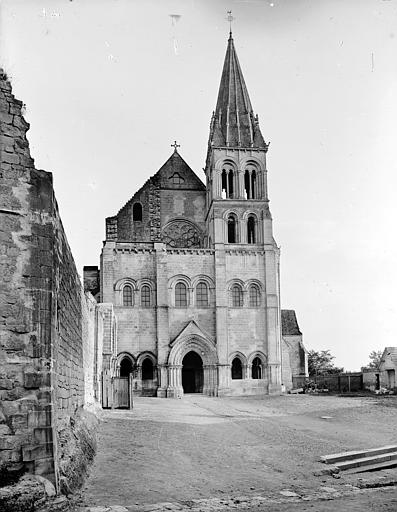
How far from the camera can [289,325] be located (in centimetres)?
6269

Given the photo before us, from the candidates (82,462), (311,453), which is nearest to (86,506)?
(82,462)

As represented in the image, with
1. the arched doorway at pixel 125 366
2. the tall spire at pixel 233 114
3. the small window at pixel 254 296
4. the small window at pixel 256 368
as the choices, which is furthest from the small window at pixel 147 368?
the tall spire at pixel 233 114

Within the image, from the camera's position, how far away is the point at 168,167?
52.4 m

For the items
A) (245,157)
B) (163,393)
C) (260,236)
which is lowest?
(163,393)

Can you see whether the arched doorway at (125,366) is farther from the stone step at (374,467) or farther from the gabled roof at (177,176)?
the stone step at (374,467)

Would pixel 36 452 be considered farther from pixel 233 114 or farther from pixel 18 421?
pixel 233 114

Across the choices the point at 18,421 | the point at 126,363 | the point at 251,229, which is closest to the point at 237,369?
the point at 126,363

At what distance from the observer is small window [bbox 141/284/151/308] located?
147 feet

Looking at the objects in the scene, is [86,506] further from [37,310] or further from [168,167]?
[168,167]

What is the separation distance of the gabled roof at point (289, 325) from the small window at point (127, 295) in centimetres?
2146

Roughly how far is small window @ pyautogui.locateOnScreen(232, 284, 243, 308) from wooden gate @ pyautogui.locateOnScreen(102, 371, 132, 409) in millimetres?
20229

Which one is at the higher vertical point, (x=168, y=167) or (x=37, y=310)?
(x=168, y=167)

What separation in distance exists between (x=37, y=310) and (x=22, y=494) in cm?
239

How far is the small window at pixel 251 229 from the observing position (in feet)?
156
